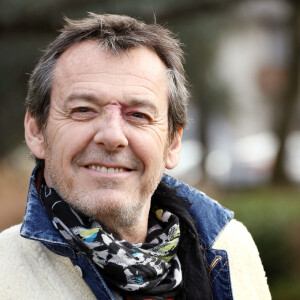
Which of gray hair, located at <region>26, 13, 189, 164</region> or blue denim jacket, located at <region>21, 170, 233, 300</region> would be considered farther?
gray hair, located at <region>26, 13, 189, 164</region>

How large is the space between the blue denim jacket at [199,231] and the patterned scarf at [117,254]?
3 centimetres

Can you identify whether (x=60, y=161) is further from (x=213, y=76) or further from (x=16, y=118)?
(x=213, y=76)

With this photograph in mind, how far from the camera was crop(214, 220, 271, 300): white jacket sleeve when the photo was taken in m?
2.75

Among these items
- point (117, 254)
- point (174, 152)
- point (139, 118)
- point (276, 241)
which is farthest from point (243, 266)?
point (276, 241)

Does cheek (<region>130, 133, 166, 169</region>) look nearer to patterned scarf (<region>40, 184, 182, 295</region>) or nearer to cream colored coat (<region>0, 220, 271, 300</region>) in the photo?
patterned scarf (<region>40, 184, 182, 295</region>)

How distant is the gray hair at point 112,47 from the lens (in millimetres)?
2475

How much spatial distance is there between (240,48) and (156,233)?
2849 cm

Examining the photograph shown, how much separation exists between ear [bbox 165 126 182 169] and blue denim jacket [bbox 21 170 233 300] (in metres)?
0.24

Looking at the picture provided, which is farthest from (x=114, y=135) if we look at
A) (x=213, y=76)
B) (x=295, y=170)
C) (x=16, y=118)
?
(x=295, y=170)

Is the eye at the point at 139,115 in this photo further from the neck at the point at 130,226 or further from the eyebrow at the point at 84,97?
the neck at the point at 130,226

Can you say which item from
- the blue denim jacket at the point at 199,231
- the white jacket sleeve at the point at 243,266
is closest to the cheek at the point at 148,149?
the blue denim jacket at the point at 199,231

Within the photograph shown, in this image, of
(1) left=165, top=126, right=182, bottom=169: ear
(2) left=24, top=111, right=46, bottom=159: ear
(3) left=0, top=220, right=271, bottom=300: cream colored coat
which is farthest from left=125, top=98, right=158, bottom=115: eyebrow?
(3) left=0, top=220, right=271, bottom=300: cream colored coat

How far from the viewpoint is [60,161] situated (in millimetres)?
2367

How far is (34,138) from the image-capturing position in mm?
2578
